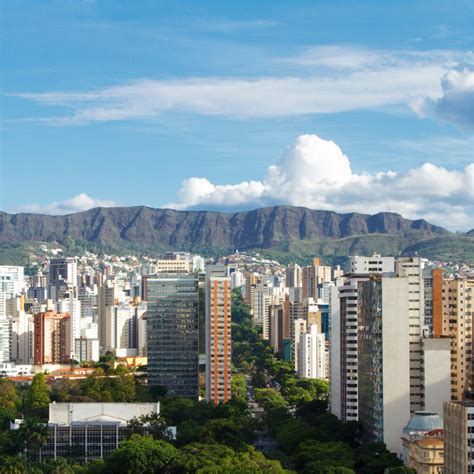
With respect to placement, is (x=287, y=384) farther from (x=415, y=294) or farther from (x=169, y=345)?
(x=415, y=294)

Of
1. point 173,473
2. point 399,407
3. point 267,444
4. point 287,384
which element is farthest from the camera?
point 287,384

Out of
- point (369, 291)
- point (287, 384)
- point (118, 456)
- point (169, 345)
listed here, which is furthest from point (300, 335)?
point (118, 456)

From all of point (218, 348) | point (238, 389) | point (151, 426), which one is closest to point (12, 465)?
point (151, 426)

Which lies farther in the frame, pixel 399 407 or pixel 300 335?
pixel 300 335

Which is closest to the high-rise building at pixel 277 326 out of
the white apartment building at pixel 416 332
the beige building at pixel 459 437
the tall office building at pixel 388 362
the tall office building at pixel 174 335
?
the tall office building at pixel 174 335

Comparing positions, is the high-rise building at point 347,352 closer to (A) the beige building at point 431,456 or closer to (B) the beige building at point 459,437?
(A) the beige building at point 431,456

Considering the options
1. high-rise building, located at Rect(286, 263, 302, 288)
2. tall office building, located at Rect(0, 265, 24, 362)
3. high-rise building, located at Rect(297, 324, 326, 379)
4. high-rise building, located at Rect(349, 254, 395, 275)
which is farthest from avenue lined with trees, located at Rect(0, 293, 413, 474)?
high-rise building, located at Rect(286, 263, 302, 288)

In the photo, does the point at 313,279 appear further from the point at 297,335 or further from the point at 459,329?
the point at 459,329
